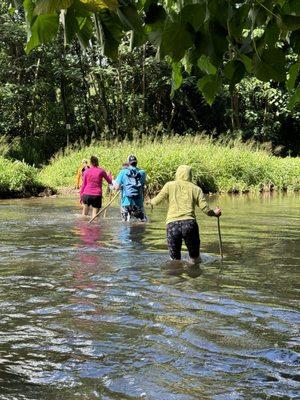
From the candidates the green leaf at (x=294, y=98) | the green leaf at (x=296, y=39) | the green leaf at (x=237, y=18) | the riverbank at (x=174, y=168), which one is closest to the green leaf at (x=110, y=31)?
the green leaf at (x=237, y=18)

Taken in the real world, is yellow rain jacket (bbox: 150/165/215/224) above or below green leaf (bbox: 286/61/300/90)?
below

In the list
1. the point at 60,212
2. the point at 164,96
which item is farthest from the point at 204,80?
the point at 164,96

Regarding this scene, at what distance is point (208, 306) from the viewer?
686cm

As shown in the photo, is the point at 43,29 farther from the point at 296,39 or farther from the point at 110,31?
the point at 296,39

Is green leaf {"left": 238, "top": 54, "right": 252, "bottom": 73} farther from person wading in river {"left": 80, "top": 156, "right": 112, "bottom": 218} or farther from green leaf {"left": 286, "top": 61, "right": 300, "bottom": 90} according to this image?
person wading in river {"left": 80, "top": 156, "right": 112, "bottom": 218}

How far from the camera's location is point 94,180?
15.5m

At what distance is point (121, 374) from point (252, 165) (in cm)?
2280

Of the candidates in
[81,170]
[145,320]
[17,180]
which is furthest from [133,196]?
[17,180]

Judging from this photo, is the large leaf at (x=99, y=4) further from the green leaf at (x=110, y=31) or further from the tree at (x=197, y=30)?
the green leaf at (x=110, y=31)

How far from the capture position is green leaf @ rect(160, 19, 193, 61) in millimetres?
1983

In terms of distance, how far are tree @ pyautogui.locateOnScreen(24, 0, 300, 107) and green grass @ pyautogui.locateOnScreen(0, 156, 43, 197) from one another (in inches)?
829

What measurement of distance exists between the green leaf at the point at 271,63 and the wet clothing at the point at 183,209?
23.9ft

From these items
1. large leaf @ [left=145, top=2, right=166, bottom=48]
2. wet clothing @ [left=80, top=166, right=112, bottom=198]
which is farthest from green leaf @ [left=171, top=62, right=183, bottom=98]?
wet clothing @ [left=80, top=166, right=112, bottom=198]

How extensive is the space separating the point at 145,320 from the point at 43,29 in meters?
4.73
